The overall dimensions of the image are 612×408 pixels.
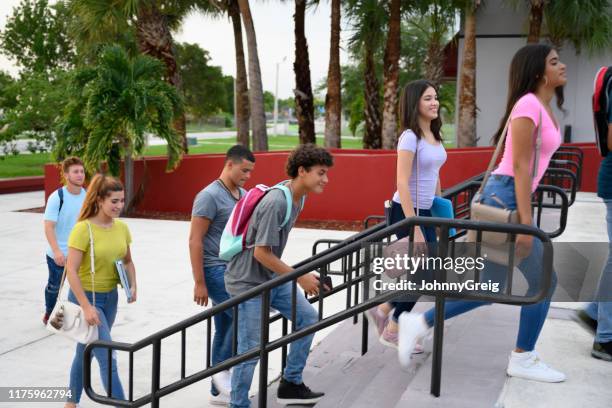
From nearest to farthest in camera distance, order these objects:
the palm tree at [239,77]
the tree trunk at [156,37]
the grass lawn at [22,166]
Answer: the tree trunk at [156,37] → the palm tree at [239,77] → the grass lawn at [22,166]

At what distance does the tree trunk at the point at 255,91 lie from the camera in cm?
1669

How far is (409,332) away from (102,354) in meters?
1.76

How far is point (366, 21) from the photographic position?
18.2 m

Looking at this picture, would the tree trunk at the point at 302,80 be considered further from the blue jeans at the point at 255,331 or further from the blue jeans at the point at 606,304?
the blue jeans at the point at 606,304

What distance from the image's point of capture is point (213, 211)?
4.21 metres

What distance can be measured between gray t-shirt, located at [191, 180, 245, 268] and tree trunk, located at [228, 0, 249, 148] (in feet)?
49.4

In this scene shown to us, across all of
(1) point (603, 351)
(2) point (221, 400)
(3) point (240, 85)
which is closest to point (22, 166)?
(3) point (240, 85)

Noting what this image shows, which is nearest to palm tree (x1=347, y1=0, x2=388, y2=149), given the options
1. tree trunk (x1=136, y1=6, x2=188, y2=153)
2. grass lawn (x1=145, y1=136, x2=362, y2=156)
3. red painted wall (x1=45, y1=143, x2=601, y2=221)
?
tree trunk (x1=136, y1=6, x2=188, y2=153)

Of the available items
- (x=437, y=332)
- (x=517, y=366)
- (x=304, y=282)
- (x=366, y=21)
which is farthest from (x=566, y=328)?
(x=366, y=21)

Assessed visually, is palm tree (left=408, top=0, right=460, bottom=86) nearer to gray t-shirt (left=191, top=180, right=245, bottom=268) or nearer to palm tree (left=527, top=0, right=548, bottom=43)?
palm tree (left=527, top=0, right=548, bottom=43)

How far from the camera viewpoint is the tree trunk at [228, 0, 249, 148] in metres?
19.4

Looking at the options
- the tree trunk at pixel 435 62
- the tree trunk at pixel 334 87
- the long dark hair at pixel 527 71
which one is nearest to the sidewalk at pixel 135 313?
the long dark hair at pixel 527 71

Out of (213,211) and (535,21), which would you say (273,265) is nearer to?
(213,211)

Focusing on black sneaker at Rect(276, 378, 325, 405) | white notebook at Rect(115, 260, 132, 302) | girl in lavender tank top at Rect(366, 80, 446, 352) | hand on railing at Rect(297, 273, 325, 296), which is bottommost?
black sneaker at Rect(276, 378, 325, 405)
